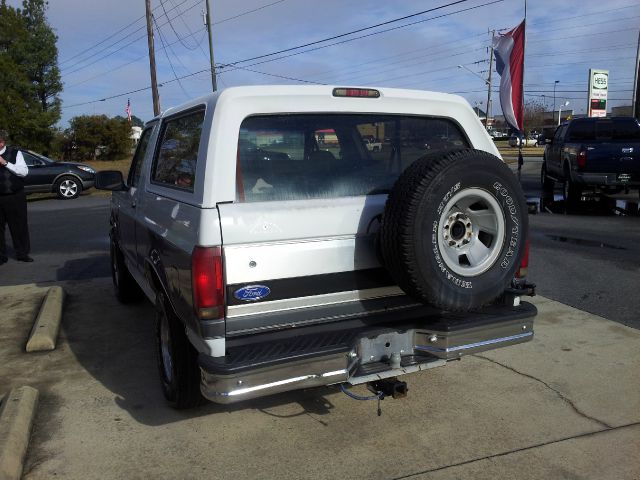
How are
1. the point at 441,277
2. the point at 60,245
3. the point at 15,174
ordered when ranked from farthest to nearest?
1. the point at 60,245
2. the point at 15,174
3. the point at 441,277

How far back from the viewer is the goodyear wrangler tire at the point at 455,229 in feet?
9.42

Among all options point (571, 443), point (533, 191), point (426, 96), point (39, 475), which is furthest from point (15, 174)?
point (533, 191)

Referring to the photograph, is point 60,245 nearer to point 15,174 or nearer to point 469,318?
point 15,174

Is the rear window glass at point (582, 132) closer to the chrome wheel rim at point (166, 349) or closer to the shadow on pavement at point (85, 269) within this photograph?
the shadow on pavement at point (85, 269)

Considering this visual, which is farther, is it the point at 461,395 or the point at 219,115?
the point at 461,395

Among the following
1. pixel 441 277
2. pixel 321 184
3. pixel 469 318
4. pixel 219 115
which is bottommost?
pixel 469 318

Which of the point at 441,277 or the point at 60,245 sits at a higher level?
the point at 441,277

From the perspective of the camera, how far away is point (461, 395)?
154 inches

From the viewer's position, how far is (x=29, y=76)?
34938 mm

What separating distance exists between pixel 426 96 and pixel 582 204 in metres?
11.0

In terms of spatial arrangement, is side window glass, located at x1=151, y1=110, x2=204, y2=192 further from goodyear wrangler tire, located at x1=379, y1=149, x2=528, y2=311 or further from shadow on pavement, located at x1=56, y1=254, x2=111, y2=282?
shadow on pavement, located at x1=56, y1=254, x2=111, y2=282

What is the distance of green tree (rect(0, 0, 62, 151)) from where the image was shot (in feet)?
107

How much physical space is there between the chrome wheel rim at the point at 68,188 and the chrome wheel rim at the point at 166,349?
15.8 meters

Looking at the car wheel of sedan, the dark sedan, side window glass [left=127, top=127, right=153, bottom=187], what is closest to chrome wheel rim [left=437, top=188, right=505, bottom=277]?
side window glass [left=127, top=127, right=153, bottom=187]
